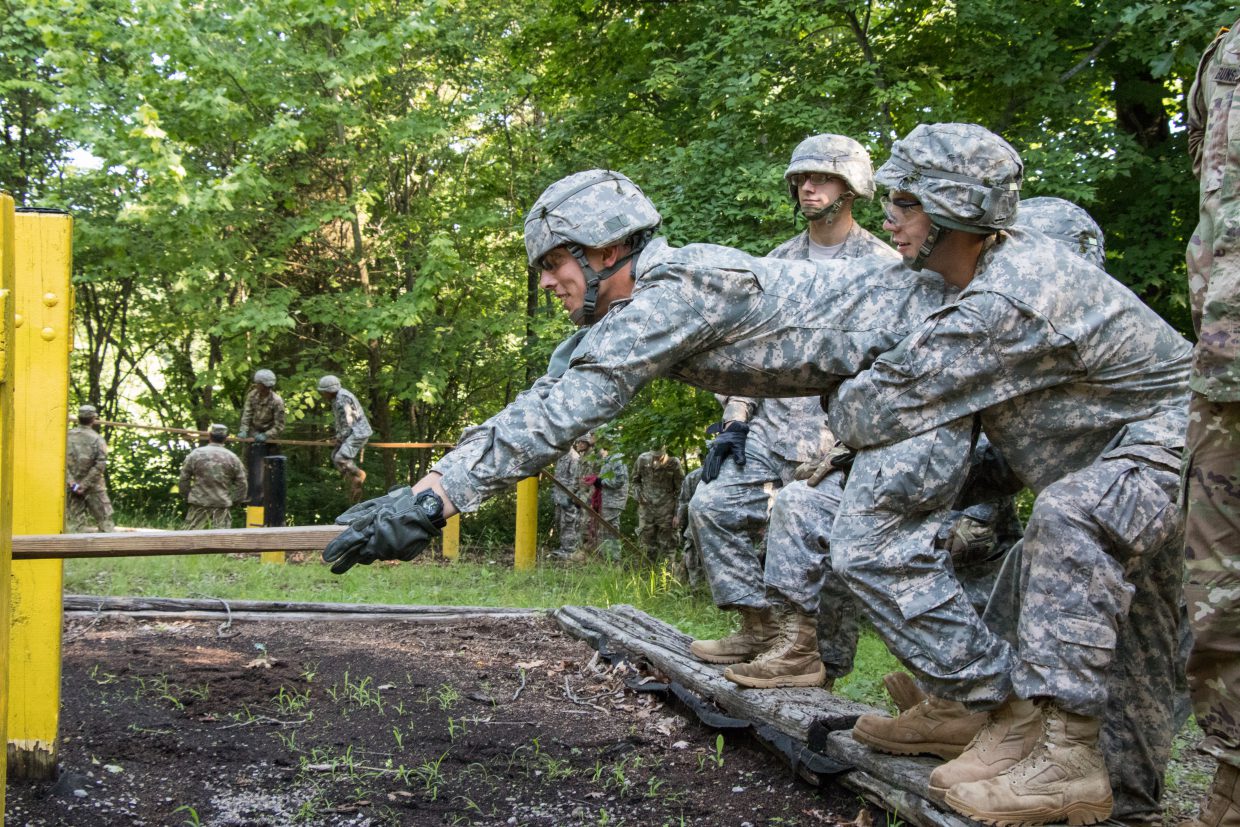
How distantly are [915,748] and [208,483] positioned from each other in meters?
14.4

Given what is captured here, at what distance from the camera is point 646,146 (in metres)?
13.1

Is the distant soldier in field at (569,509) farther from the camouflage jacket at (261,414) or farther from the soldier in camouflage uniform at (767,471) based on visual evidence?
the soldier in camouflage uniform at (767,471)

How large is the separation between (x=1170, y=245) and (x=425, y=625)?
6.72m

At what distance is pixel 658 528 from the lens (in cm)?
1498

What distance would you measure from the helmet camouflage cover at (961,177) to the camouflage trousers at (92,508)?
14.5 m

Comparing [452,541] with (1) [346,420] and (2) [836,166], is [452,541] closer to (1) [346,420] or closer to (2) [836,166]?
(1) [346,420]

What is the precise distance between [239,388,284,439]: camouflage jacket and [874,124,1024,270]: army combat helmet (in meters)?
13.4

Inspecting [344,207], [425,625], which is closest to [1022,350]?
[425,625]

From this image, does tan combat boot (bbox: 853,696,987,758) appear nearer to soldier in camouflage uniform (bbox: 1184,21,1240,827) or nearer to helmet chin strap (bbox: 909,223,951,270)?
soldier in camouflage uniform (bbox: 1184,21,1240,827)

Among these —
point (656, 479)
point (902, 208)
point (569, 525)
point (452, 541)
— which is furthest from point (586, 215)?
point (569, 525)

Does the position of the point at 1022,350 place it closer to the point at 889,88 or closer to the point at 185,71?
the point at 889,88

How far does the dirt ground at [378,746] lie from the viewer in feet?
12.3

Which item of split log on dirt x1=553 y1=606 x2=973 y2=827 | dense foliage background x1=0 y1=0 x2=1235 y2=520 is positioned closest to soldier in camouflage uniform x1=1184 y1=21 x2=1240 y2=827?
split log on dirt x1=553 y1=606 x2=973 y2=827

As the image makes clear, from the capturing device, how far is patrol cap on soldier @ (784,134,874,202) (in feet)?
17.8
